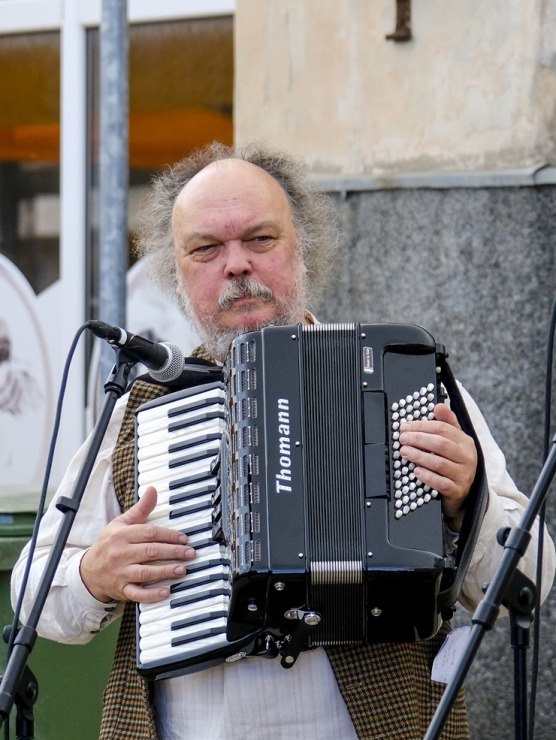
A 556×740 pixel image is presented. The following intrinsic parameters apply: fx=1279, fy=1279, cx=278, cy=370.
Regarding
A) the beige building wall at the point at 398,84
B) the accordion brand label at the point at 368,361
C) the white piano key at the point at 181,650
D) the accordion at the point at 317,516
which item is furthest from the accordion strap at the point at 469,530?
the beige building wall at the point at 398,84

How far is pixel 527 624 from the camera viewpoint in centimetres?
206

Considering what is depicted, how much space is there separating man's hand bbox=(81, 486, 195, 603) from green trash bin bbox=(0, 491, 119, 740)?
92 centimetres

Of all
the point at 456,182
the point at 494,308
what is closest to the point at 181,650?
the point at 494,308

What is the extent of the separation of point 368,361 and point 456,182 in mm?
1818

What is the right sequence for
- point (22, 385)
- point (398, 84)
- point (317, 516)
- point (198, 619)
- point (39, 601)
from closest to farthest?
point (39, 601), point (317, 516), point (198, 619), point (398, 84), point (22, 385)

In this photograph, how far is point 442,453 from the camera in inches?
92.6

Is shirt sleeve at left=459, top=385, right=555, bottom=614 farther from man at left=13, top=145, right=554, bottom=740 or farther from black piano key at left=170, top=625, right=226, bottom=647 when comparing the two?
black piano key at left=170, top=625, right=226, bottom=647

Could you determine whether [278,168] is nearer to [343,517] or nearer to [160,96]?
Answer: [343,517]

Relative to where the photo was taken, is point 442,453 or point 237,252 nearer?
point 442,453

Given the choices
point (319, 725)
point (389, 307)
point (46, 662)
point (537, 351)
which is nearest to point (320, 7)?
point (389, 307)

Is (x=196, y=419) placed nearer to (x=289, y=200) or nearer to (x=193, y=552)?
(x=193, y=552)

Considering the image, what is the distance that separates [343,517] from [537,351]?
1.82 meters

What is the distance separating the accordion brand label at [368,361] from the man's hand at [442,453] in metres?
0.13

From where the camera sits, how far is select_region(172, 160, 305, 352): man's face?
2.76 metres
